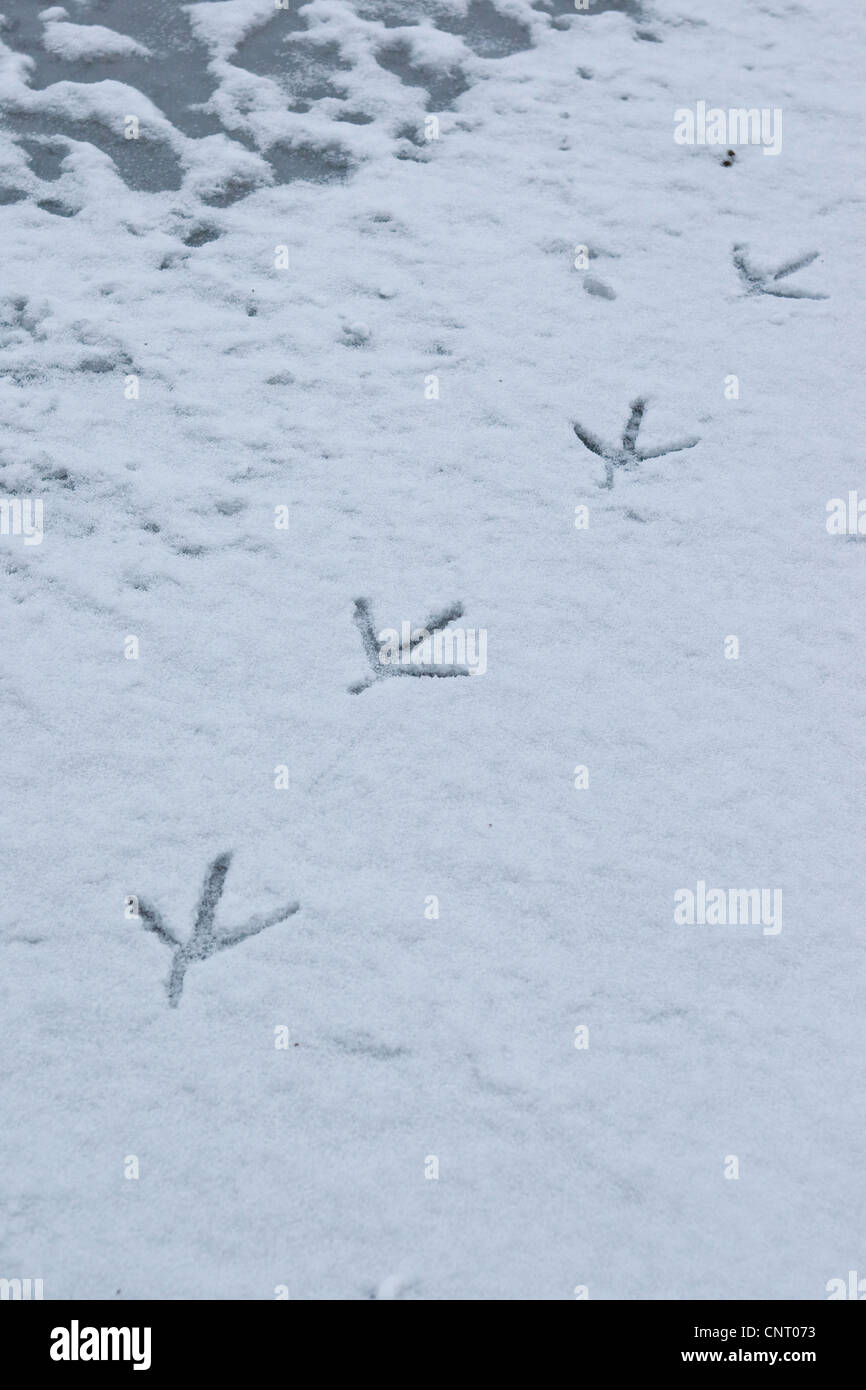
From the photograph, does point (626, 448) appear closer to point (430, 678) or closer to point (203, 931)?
point (430, 678)

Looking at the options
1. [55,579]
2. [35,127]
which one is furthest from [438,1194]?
[35,127]

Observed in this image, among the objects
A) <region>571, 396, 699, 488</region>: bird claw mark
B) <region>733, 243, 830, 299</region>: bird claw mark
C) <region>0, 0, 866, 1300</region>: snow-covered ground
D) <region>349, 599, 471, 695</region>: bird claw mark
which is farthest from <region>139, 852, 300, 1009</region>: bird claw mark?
<region>733, 243, 830, 299</region>: bird claw mark

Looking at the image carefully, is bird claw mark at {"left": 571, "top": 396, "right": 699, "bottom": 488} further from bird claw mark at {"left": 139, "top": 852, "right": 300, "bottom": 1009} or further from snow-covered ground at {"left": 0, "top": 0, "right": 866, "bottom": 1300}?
bird claw mark at {"left": 139, "top": 852, "right": 300, "bottom": 1009}

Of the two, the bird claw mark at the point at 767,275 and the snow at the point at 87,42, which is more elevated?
the snow at the point at 87,42

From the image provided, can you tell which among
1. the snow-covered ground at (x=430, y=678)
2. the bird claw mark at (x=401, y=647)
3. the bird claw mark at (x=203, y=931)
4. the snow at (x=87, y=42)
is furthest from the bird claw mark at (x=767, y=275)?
the bird claw mark at (x=203, y=931)

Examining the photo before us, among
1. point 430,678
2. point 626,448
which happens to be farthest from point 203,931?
point 626,448

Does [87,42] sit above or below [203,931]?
above

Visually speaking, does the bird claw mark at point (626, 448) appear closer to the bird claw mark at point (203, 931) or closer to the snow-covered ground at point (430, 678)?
the snow-covered ground at point (430, 678)
